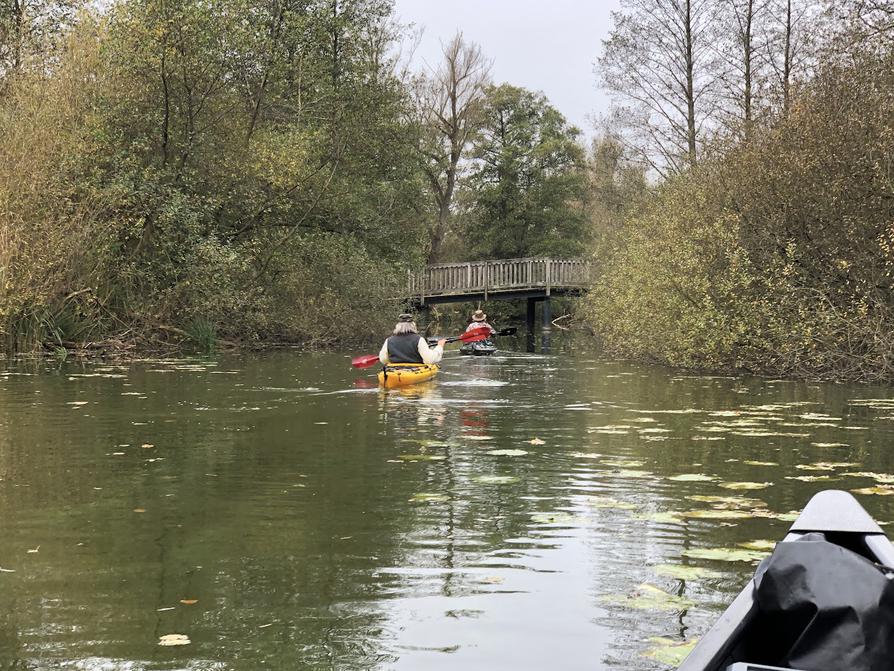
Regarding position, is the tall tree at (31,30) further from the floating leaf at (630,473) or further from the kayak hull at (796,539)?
the kayak hull at (796,539)

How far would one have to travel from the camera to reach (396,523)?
19.2 feet

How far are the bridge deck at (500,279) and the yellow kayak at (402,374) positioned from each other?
77.8ft

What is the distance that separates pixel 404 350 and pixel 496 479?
8.34m

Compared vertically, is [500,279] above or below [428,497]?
above

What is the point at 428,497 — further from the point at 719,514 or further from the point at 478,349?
the point at 478,349

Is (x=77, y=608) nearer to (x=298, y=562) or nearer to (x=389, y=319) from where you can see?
(x=298, y=562)

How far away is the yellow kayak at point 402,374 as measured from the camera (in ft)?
49.3

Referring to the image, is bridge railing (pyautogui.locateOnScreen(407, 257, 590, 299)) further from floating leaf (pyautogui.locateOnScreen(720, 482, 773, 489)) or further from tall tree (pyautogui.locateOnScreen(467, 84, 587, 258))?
floating leaf (pyautogui.locateOnScreen(720, 482, 773, 489))

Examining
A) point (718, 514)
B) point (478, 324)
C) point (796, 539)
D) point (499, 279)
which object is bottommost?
point (718, 514)

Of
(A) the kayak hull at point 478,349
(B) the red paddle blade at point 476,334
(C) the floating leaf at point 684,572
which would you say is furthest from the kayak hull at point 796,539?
(A) the kayak hull at point 478,349

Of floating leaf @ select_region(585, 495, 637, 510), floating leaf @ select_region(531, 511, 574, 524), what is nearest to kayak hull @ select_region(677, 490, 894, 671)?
floating leaf @ select_region(531, 511, 574, 524)

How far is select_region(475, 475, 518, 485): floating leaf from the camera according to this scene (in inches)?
283

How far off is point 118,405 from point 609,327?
1415cm

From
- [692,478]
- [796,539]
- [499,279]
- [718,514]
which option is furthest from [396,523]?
[499,279]
